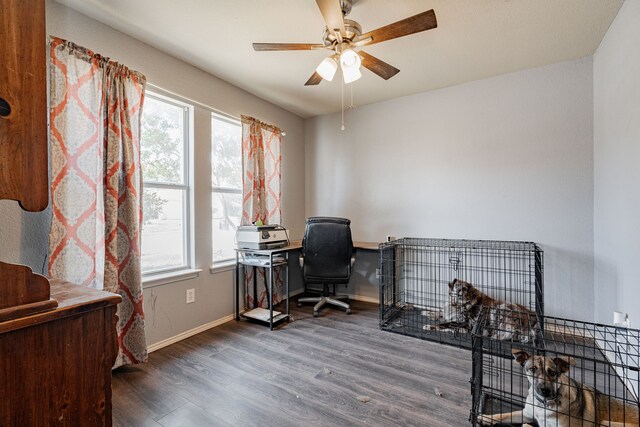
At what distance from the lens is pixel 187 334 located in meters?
2.59

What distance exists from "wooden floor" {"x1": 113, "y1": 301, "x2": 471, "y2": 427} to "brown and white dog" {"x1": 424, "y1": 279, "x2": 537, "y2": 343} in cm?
36

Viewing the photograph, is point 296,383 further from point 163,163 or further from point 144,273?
point 163,163

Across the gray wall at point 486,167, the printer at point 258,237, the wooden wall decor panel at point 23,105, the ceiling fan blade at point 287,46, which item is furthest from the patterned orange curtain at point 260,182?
the wooden wall decor panel at point 23,105

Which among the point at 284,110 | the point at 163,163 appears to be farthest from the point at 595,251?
the point at 163,163

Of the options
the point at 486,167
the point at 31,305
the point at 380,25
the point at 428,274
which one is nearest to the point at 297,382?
the point at 31,305

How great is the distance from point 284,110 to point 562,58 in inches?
117

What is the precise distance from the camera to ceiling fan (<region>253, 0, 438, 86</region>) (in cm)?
155

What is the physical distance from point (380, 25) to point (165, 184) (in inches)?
85.6

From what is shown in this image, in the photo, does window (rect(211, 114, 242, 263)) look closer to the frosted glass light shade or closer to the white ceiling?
the white ceiling

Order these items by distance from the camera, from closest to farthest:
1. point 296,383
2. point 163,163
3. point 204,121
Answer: point 296,383, point 163,163, point 204,121

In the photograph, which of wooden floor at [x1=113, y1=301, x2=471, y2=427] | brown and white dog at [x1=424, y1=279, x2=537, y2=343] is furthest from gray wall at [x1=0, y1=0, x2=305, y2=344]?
brown and white dog at [x1=424, y1=279, x2=537, y2=343]

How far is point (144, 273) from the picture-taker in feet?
7.80

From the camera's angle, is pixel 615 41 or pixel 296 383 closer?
pixel 296 383

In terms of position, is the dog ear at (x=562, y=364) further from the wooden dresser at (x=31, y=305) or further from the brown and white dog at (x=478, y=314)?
the wooden dresser at (x=31, y=305)
